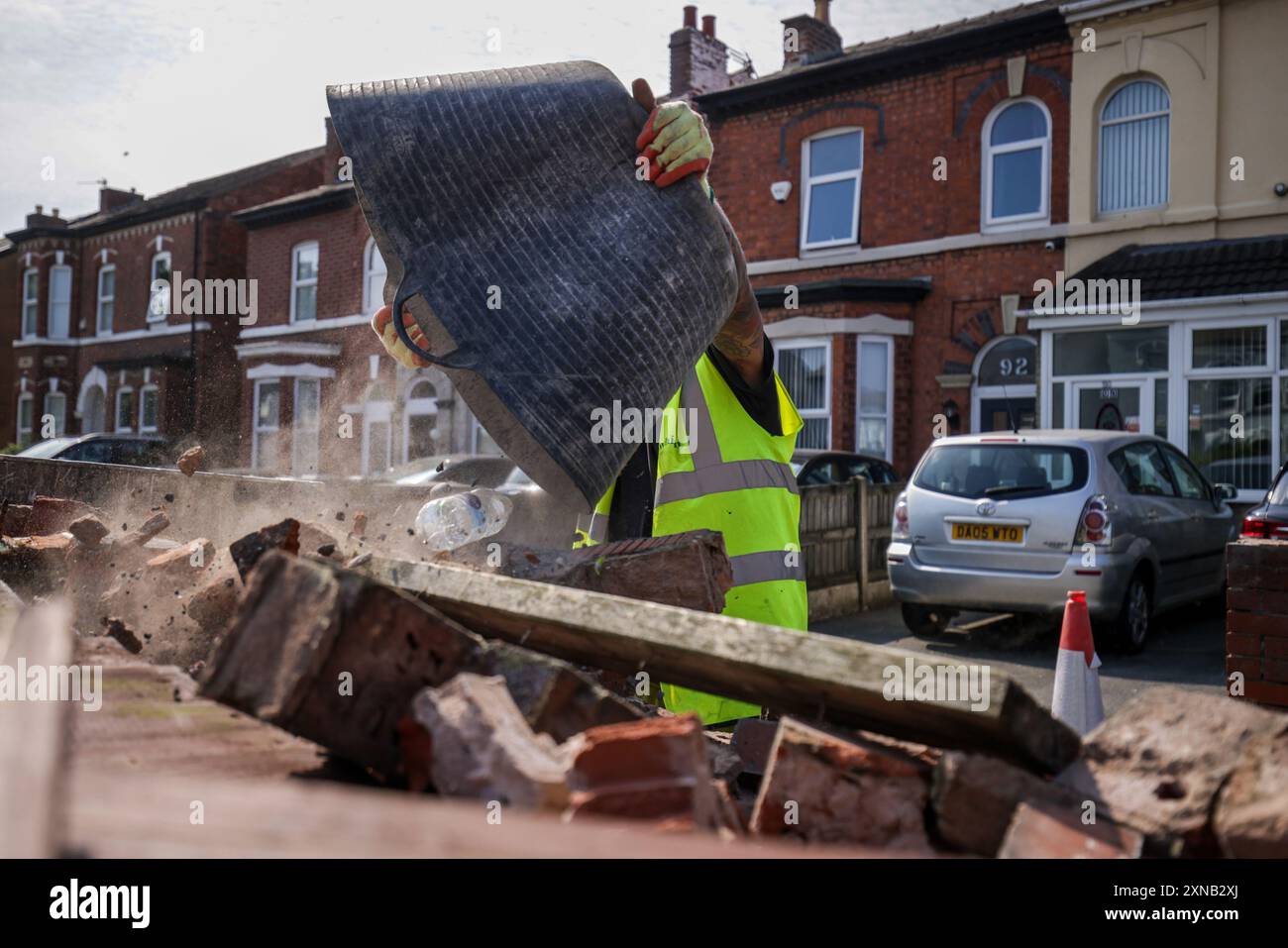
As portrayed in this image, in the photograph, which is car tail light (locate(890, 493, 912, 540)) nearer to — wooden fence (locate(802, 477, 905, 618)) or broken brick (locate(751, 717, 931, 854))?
wooden fence (locate(802, 477, 905, 618))

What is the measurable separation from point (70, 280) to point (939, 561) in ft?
104

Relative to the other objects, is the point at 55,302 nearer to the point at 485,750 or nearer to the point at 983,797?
the point at 485,750

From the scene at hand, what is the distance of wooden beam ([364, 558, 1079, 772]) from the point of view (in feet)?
5.17

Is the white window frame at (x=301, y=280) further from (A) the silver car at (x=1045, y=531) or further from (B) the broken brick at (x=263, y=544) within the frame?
(B) the broken brick at (x=263, y=544)

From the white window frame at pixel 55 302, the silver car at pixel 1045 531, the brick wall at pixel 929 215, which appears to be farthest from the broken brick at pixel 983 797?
the white window frame at pixel 55 302

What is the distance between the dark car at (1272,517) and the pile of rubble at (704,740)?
21.0 feet

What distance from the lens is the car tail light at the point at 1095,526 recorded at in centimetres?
885

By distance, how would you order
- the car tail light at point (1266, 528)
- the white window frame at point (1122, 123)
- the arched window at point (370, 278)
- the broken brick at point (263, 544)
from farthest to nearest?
1. the arched window at point (370, 278)
2. the white window frame at point (1122, 123)
3. the car tail light at point (1266, 528)
4. the broken brick at point (263, 544)

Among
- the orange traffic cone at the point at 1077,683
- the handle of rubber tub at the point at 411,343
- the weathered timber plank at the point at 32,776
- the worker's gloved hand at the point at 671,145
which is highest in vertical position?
the worker's gloved hand at the point at 671,145

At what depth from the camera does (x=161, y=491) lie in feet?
12.6

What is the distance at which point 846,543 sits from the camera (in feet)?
37.7

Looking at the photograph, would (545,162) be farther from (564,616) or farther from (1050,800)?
(1050,800)

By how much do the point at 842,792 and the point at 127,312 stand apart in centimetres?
3367

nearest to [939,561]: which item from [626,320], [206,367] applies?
[626,320]
